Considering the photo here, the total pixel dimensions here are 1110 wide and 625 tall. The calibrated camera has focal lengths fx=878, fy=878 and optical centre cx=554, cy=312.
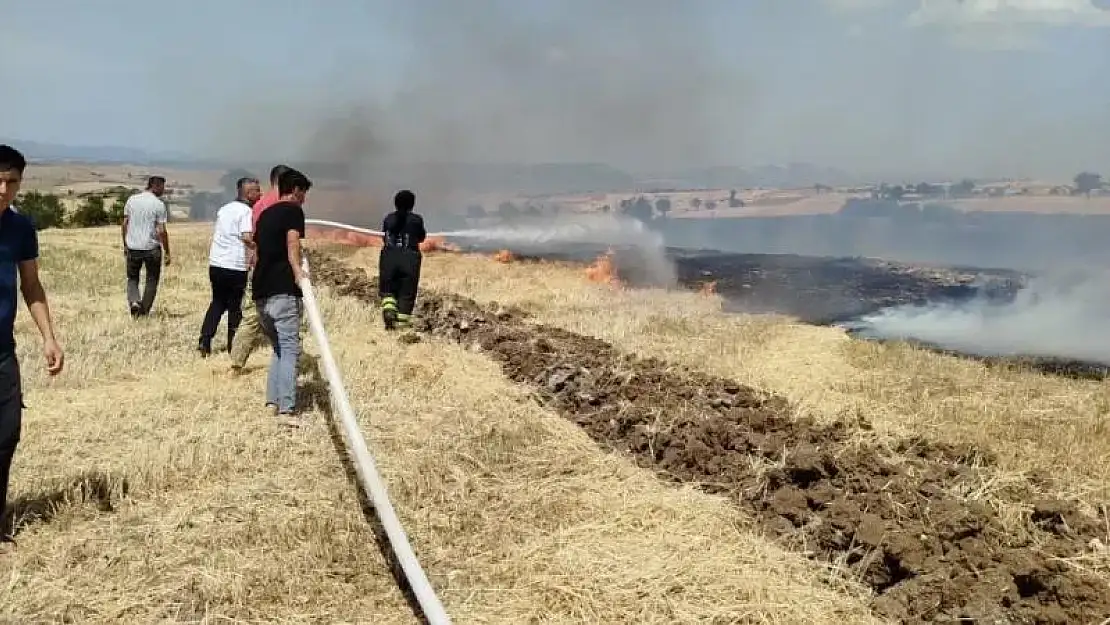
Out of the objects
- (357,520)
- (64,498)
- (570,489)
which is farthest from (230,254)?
(570,489)

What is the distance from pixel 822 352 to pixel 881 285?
978 cm

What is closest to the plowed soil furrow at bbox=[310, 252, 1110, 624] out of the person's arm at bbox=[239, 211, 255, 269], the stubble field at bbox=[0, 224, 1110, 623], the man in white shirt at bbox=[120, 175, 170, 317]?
the stubble field at bbox=[0, 224, 1110, 623]

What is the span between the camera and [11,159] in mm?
4266

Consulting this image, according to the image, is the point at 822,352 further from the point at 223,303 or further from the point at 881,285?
the point at 881,285

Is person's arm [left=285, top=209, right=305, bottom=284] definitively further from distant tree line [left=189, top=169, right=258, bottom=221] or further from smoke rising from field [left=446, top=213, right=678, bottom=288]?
distant tree line [left=189, top=169, right=258, bottom=221]

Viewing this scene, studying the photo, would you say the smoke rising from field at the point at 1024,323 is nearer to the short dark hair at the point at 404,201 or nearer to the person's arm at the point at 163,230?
the short dark hair at the point at 404,201

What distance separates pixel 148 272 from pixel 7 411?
6.62 meters

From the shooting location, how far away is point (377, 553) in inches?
183

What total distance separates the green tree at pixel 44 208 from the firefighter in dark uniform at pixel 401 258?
96.5 feet

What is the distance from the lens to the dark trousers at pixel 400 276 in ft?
32.5

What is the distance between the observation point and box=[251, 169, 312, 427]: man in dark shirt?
21.3ft

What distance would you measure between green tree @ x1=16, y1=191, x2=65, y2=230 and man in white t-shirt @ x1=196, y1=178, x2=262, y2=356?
29.8 metres

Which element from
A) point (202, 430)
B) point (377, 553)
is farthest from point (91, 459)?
point (377, 553)

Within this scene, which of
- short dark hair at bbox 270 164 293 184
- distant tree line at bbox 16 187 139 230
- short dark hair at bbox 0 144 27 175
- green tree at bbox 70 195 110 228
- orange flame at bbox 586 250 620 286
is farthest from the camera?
distant tree line at bbox 16 187 139 230
